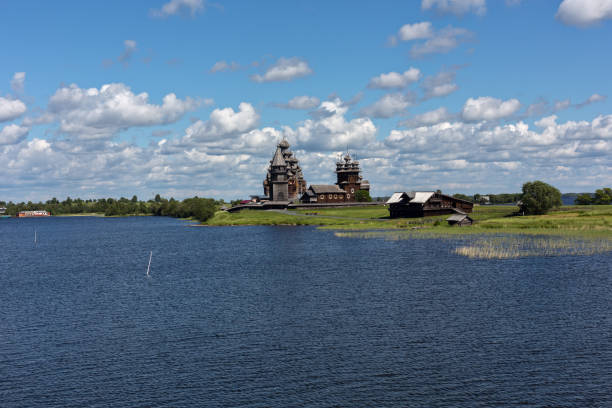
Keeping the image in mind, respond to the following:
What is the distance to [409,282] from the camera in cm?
5572

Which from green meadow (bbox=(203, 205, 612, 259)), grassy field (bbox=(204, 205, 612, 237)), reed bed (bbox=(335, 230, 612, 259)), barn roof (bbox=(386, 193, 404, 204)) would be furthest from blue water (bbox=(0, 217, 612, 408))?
barn roof (bbox=(386, 193, 404, 204))

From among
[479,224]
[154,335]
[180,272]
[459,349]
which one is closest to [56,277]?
[180,272]

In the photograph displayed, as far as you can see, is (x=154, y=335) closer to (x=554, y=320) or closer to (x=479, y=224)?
(x=554, y=320)

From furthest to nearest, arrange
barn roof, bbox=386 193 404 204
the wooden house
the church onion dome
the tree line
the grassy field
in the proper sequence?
the church onion dome → the tree line → barn roof, bbox=386 193 404 204 → the wooden house → the grassy field

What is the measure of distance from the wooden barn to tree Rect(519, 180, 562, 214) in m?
18.8

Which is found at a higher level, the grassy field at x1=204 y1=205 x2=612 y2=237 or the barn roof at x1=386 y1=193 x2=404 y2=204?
the barn roof at x1=386 y1=193 x2=404 y2=204

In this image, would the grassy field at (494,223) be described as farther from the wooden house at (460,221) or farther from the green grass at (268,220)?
the wooden house at (460,221)

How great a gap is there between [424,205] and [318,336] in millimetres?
102675

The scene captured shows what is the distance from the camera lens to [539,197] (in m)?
125

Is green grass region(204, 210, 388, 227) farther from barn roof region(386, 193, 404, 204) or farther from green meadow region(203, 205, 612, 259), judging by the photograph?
barn roof region(386, 193, 404, 204)

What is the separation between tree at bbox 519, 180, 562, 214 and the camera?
125m

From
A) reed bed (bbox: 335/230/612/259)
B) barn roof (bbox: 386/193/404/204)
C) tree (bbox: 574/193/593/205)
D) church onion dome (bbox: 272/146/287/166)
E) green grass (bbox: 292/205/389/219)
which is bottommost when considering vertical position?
reed bed (bbox: 335/230/612/259)

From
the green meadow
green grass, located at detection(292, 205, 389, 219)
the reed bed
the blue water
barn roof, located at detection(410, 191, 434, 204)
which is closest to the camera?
the blue water

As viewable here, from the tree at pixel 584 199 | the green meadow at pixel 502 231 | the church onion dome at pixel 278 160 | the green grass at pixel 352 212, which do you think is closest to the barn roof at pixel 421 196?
the green meadow at pixel 502 231
